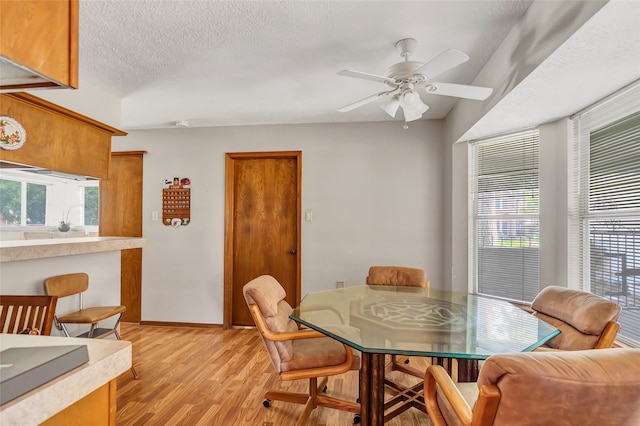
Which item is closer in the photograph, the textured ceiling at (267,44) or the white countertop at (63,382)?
the white countertop at (63,382)

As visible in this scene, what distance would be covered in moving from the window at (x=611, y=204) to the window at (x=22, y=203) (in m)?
7.67

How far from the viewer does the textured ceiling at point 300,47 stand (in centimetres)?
174

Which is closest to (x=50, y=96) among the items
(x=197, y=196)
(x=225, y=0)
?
(x=225, y=0)

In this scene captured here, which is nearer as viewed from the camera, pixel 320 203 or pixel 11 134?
pixel 11 134

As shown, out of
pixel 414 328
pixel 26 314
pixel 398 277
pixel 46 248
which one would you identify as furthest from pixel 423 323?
pixel 46 248

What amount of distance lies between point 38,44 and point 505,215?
133 inches

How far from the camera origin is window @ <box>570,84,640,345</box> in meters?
1.94

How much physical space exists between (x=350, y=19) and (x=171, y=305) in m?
3.78

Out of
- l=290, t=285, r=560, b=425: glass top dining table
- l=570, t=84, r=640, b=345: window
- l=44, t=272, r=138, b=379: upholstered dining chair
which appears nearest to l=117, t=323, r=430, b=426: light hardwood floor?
l=44, t=272, r=138, b=379: upholstered dining chair

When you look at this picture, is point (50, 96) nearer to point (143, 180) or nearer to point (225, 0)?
point (225, 0)

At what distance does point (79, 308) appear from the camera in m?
2.68

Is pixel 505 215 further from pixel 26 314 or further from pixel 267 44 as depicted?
pixel 26 314

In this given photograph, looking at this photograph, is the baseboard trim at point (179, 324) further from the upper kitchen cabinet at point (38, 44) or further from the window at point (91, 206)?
the upper kitchen cabinet at point (38, 44)

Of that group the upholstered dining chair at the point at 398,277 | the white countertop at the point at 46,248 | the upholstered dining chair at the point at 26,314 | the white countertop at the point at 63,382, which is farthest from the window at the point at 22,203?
the white countertop at the point at 63,382
